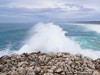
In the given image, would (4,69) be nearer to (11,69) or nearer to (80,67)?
(11,69)

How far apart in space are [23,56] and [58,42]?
50.2 feet

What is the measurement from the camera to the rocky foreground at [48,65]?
11.3m

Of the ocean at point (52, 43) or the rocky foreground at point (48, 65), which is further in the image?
the ocean at point (52, 43)

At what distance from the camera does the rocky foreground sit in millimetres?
11344

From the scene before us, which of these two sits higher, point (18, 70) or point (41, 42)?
point (18, 70)

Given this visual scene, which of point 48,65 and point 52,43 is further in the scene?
point 52,43

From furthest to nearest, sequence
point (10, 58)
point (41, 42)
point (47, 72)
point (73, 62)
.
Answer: point (41, 42)
point (10, 58)
point (73, 62)
point (47, 72)

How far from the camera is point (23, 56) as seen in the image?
13.4 m

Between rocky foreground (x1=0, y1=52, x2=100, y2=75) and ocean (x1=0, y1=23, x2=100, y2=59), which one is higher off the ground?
rocky foreground (x1=0, y1=52, x2=100, y2=75)

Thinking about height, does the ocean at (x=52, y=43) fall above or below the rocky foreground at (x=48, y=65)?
below

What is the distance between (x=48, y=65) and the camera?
12047 millimetres

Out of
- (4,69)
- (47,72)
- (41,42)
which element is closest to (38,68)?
(47,72)

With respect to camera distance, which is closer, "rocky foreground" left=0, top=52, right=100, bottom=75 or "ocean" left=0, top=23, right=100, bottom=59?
"rocky foreground" left=0, top=52, right=100, bottom=75

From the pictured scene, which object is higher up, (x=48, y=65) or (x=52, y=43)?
(x=48, y=65)
